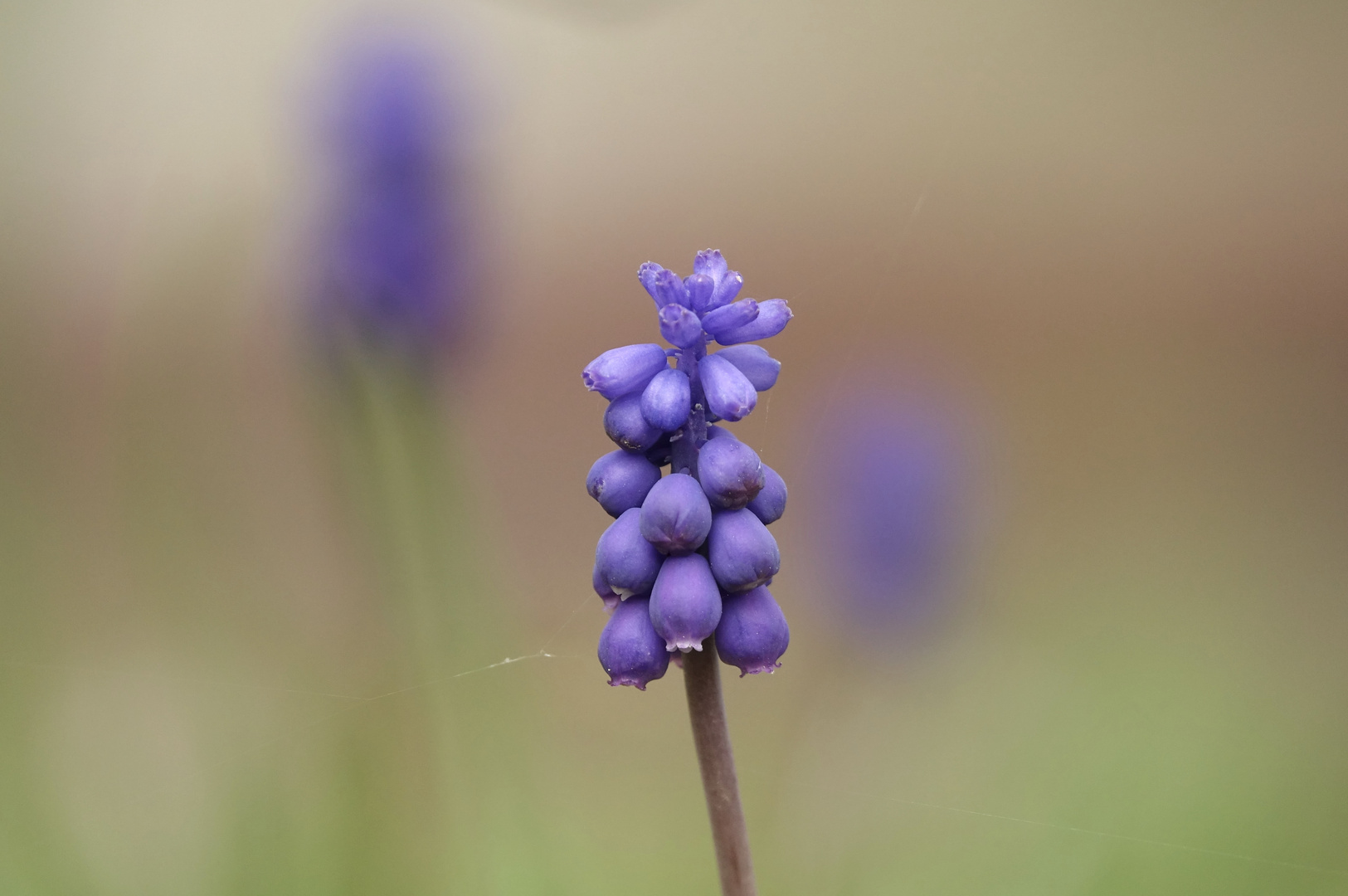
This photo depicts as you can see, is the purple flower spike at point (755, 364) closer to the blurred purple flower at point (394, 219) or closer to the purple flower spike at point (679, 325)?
the purple flower spike at point (679, 325)

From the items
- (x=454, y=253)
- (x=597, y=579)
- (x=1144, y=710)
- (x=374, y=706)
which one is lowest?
(x=1144, y=710)

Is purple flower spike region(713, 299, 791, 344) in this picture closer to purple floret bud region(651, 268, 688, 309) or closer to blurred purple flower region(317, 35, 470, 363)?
purple floret bud region(651, 268, 688, 309)

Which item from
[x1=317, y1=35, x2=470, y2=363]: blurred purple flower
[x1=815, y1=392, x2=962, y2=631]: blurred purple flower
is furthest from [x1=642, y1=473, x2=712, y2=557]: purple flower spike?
[x1=815, y1=392, x2=962, y2=631]: blurred purple flower

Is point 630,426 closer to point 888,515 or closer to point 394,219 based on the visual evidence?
point 394,219

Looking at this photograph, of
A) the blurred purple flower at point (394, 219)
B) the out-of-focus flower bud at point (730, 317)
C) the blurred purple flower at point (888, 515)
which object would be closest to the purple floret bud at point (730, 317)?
the out-of-focus flower bud at point (730, 317)

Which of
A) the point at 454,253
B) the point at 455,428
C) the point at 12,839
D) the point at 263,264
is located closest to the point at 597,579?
the point at 454,253

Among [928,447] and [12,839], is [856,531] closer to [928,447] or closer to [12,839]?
[928,447]

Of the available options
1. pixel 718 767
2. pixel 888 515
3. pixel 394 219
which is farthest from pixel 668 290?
pixel 888 515
